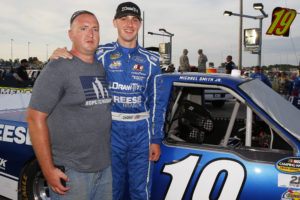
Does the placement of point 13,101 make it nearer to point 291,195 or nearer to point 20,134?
point 20,134

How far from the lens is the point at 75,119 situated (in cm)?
154

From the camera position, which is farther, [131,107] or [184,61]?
[184,61]

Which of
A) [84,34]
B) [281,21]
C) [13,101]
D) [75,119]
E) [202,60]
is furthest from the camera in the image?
[202,60]

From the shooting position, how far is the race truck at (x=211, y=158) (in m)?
2.09

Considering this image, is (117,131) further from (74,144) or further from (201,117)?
(201,117)

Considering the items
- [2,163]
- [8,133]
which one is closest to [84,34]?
[8,133]

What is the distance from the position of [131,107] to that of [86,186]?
2.26 feet

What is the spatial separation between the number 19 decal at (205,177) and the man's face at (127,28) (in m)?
1.08

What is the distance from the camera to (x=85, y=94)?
5.16 feet

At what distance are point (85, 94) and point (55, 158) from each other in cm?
41

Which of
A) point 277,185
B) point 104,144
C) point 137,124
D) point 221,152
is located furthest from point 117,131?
point 277,185

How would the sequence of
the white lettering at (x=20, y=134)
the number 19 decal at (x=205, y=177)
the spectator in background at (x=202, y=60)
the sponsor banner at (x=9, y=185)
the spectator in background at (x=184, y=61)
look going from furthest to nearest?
1. the spectator in background at (x=184, y=61)
2. the spectator in background at (x=202, y=60)
3. the sponsor banner at (x=9, y=185)
4. the white lettering at (x=20, y=134)
5. the number 19 decal at (x=205, y=177)

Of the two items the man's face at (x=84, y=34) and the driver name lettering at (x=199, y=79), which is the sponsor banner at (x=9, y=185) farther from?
the driver name lettering at (x=199, y=79)

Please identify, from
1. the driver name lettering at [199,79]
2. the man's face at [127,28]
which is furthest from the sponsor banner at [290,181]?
the man's face at [127,28]
